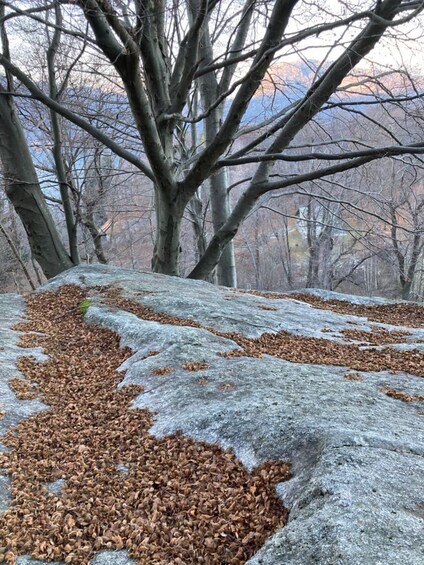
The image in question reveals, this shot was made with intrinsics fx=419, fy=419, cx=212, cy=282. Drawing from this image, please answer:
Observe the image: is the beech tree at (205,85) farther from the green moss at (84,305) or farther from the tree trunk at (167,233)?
the green moss at (84,305)

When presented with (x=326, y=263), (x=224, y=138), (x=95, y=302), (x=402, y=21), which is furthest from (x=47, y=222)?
(x=326, y=263)

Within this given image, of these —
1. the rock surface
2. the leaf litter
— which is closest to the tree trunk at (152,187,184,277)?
the rock surface

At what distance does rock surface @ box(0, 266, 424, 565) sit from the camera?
1454 millimetres

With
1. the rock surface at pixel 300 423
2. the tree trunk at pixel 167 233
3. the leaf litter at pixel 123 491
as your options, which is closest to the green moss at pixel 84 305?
the rock surface at pixel 300 423

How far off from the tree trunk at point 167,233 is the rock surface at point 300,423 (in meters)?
2.76

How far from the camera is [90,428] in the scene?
2.73 m

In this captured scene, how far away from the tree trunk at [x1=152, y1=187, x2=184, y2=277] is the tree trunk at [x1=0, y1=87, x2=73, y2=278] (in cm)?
199

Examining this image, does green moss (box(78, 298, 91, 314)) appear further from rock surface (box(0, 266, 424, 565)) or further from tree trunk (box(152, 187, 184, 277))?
tree trunk (box(152, 187, 184, 277))

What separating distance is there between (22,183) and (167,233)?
265 cm

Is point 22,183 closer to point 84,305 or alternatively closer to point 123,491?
point 84,305

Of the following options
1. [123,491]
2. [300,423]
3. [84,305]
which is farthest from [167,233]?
[123,491]

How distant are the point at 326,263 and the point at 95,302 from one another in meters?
A: 17.7

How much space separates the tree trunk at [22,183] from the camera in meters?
7.38

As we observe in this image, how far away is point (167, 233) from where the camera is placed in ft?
25.4
